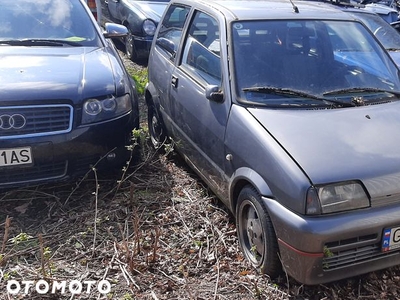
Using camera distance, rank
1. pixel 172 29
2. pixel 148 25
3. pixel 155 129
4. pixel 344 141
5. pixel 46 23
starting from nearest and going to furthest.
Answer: pixel 344 141
pixel 46 23
pixel 172 29
pixel 155 129
pixel 148 25

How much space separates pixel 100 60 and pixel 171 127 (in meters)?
0.90

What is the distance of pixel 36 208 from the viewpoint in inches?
148

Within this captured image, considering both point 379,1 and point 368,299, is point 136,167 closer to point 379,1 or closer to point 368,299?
point 368,299

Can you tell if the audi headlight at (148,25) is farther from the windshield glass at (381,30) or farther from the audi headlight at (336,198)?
the audi headlight at (336,198)

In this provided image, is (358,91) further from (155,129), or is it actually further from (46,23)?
(46,23)

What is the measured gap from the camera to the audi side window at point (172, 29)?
4430mm

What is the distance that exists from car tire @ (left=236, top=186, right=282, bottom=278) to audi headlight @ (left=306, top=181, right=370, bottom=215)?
1.18ft

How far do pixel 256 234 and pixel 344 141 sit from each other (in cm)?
82

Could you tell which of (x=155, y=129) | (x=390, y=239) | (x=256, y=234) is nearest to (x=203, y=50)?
(x=155, y=129)

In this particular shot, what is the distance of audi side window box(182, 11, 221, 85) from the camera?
3.59m

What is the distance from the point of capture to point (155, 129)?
16.4 feet

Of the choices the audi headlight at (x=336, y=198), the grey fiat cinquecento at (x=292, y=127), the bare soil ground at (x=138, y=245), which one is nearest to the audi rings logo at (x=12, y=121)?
the bare soil ground at (x=138, y=245)

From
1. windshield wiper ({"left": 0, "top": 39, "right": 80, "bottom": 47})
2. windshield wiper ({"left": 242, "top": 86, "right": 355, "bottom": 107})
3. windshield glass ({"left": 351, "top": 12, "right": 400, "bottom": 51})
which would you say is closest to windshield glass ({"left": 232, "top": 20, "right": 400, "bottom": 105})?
windshield wiper ({"left": 242, "top": 86, "right": 355, "bottom": 107})

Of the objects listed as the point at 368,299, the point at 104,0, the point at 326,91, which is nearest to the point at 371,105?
the point at 326,91
